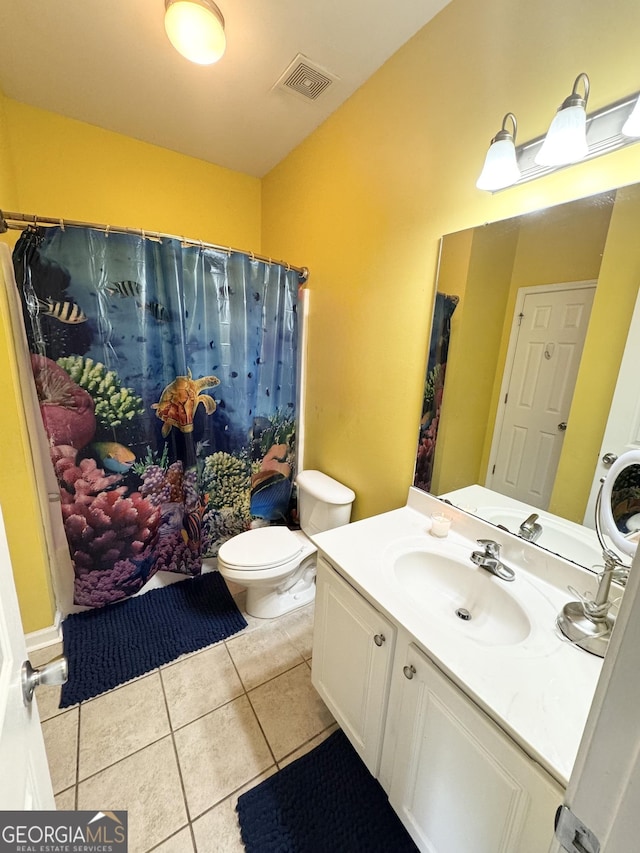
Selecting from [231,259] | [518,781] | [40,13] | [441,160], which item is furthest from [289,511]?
[40,13]

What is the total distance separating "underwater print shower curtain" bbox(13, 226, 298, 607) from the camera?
1447mm

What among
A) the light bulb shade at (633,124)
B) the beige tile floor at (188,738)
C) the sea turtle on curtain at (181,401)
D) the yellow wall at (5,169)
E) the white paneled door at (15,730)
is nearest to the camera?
the white paneled door at (15,730)

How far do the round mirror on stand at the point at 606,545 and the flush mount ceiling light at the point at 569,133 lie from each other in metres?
0.78

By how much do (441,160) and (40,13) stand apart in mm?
1547

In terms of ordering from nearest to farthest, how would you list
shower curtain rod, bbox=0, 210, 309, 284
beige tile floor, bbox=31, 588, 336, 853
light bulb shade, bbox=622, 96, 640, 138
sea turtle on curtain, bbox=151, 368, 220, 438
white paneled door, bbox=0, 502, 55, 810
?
white paneled door, bbox=0, 502, 55, 810, light bulb shade, bbox=622, 96, 640, 138, beige tile floor, bbox=31, 588, 336, 853, shower curtain rod, bbox=0, 210, 309, 284, sea turtle on curtain, bbox=151, 368, 220, 438

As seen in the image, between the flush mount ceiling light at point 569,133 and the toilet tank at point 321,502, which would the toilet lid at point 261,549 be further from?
the flush mount ceiling light at point 569,133

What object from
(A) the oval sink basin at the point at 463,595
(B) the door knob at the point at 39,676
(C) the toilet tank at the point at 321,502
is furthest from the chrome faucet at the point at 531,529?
(B) the door knob at the point at 39,676

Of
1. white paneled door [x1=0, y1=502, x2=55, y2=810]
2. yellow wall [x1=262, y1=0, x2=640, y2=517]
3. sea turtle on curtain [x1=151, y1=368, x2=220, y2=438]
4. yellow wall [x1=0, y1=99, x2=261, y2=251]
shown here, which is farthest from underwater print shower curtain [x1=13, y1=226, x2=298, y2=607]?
white paneled door [x1=0, y1=502, x2=55, y2=810]

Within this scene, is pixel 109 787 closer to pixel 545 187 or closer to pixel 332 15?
pixel 545 187

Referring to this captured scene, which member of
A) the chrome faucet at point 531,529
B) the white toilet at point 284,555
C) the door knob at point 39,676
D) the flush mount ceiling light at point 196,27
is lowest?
the white toilet at point 284,555

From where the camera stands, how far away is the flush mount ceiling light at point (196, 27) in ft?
3.63

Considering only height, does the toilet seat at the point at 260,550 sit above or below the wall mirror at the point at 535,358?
below

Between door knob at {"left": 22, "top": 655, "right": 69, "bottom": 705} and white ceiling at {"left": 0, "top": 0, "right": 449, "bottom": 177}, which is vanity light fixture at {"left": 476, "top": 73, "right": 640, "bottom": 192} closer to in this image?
white ceiling at {"left": 0, "top": 0, "right": 449, "bottom": 177}

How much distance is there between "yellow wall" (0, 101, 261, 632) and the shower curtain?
166 centimetres
